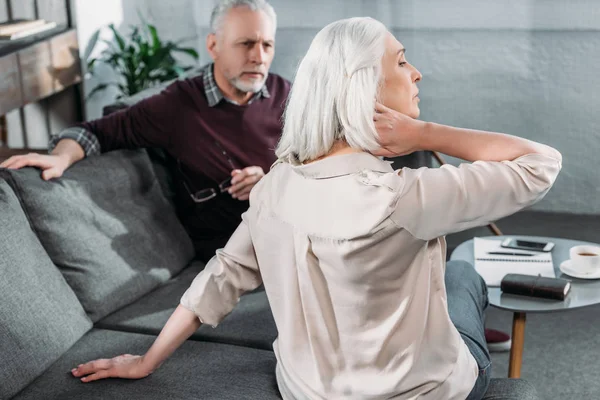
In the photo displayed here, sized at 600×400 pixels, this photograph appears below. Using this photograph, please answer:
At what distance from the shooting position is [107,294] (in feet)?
7.84

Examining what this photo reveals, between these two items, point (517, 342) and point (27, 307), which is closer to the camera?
point (27, 307)

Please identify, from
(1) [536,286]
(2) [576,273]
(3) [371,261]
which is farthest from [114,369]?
(2) [576,273]

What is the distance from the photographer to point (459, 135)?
1.69 meters

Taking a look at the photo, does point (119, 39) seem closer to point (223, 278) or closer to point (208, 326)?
point (208, 326)

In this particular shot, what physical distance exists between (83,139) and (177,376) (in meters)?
0.96

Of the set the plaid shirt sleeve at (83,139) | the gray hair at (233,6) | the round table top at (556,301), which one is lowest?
the round table top at (556,301)

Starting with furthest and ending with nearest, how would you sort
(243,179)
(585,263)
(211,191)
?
1. (211,191)
2. (243,179)
3. (585,263)

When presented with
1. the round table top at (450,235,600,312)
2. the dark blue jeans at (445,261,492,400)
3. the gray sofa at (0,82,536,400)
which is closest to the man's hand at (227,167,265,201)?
the gray sofa at (0,82,536,400)

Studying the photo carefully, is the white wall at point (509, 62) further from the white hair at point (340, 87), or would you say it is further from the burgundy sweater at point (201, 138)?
the white hair at point (340, 87)

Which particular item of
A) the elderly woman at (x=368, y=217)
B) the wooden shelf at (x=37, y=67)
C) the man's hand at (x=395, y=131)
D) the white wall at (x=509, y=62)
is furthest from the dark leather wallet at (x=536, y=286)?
the wooden shelf at (x=37, y=67)

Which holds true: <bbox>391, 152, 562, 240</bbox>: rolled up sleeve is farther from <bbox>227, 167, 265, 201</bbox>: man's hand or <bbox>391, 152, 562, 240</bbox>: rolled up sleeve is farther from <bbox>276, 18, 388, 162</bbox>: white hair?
<bbox>227, 167, 265, 201</bbox>: man's hand

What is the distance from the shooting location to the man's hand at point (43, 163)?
2311 millimetres

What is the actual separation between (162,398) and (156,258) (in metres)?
0.79

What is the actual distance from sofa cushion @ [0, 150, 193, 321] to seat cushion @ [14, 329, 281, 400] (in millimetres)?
224
